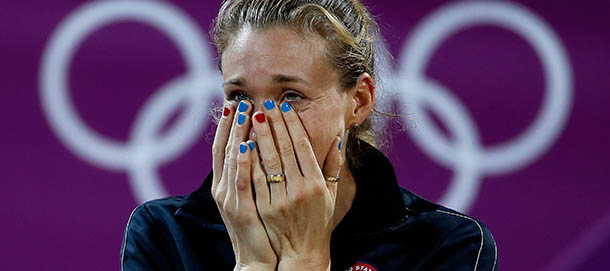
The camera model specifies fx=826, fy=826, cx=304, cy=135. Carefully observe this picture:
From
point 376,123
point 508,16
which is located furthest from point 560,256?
point 376,123

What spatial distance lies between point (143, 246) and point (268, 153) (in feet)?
1.64

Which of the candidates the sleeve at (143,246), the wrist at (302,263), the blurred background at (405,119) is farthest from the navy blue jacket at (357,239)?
the blurred background at (405,119)

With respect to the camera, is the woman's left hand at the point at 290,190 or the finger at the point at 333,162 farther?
the finger at the point at 333,162

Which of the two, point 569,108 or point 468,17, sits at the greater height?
point 468,17

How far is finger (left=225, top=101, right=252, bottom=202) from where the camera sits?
197cm

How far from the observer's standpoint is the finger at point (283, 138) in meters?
1.96

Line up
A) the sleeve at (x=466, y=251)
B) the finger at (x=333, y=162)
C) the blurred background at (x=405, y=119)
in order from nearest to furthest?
the finger at (x=333, y=162) < the sleeve at (x=466, y=251) < the blurred background at (x=405, y=119)

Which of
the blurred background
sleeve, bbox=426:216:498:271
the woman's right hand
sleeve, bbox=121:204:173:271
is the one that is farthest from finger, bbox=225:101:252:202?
the blurred background

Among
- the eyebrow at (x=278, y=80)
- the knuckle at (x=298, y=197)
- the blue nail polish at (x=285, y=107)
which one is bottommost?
the knuckle at (x=298, y=197)

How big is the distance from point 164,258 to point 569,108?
7.95 feet

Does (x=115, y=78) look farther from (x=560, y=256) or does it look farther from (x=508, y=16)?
(x=560, y=256)

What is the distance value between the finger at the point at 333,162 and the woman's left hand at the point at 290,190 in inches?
2.1

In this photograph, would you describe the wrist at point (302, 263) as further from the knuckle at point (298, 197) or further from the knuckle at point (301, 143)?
the knuckle at point (301, 143)

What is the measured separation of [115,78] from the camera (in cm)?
389
